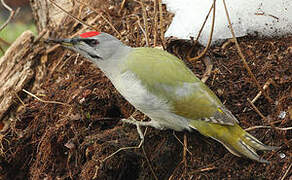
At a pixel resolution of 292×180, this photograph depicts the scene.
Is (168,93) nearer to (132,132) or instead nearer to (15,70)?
(132,132)

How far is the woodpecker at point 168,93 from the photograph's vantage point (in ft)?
10.1

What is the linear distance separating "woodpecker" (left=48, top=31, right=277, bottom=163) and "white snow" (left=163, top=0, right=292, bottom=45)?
93cm

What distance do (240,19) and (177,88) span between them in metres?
1.33

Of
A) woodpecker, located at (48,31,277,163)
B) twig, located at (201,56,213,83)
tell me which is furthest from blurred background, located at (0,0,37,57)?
twig, located at (201,56,213,83)

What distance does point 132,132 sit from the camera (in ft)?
11.5

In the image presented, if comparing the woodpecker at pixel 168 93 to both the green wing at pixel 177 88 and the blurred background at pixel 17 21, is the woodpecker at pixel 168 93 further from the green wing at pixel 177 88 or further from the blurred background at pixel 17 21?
the blurred background at pixel 17 21

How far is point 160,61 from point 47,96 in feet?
5.68

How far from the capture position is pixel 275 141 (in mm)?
3139

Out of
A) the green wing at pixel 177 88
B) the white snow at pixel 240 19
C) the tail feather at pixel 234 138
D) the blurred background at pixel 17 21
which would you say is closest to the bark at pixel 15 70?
the white snow at pixel 240 19

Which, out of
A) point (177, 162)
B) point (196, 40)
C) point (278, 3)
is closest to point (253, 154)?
point (177, 162)

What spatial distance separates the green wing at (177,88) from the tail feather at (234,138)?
0.06 metres

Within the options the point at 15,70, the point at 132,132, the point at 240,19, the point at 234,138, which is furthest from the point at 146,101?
the point at 15,70

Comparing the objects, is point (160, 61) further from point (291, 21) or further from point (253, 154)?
point (291, 21)

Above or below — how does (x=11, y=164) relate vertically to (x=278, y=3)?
below
